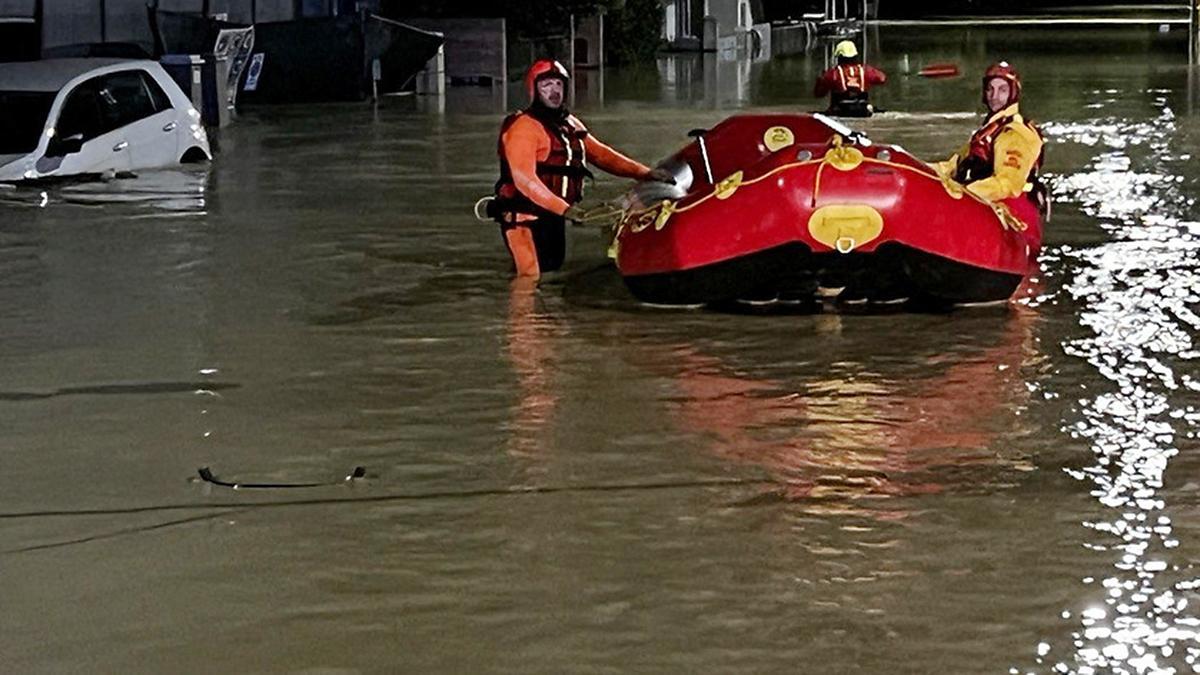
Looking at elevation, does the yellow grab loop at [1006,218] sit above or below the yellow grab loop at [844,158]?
below

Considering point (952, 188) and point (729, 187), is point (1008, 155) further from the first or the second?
point (729, 187)

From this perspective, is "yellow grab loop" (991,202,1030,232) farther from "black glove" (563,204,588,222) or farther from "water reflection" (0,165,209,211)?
"water reflection" (0,165,209,211)

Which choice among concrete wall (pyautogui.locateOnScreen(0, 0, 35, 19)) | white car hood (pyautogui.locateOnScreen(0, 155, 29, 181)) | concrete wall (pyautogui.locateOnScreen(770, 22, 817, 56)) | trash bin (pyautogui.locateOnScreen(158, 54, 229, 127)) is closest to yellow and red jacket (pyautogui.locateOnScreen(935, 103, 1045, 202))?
white car hood (pyautogui.locateOnScreen(0, 155, 29, 181))

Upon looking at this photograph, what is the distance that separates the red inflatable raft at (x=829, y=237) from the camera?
40.8ft

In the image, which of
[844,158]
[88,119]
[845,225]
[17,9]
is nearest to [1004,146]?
[844,158]

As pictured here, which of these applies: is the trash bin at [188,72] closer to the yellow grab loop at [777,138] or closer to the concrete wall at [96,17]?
the concrete wall at [96,17]

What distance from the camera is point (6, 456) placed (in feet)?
30.9

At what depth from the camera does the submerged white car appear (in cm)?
2120

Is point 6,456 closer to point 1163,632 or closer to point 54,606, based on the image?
point 54,606

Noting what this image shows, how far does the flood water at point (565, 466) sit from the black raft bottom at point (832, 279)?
0.59 ft

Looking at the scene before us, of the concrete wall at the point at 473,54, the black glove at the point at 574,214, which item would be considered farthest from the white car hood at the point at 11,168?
the concrete wall at the point at 473,54

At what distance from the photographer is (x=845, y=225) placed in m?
12.4

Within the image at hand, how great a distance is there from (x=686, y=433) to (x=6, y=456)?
9.23 ft

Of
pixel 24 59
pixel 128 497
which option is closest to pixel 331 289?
pixel 128 497
